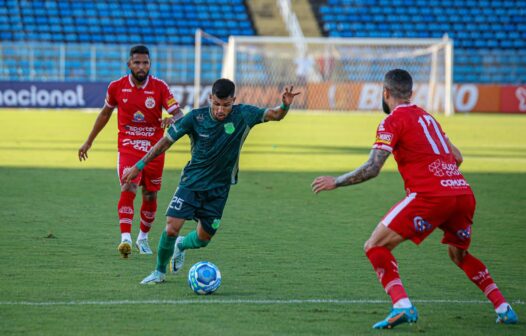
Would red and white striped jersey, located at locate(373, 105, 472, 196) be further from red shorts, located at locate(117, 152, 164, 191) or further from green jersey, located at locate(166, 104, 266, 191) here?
red shorts, located at locate(117, 152, 164, 191)

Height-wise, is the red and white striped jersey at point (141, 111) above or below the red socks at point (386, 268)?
above

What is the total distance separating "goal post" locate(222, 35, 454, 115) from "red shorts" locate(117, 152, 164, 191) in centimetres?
2821

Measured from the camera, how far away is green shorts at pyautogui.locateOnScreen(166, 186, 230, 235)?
7.94 meters

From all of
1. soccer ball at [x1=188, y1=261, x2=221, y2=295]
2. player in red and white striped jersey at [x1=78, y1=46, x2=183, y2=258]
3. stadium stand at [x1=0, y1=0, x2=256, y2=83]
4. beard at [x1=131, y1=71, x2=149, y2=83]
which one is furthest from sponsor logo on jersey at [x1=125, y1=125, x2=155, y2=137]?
stadium stand at [x1=0, y1=0, x2=256, y2=83]

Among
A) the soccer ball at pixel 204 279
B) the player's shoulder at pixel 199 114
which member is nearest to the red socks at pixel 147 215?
the player's shoulder at pixel 199 114

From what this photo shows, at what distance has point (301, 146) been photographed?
23.9 meters

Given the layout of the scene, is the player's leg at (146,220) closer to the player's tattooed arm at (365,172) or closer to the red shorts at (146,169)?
the red shorts at (146,169)

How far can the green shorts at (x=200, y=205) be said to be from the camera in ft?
26.1

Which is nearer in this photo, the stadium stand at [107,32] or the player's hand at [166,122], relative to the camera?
the player's hand at [166,122]

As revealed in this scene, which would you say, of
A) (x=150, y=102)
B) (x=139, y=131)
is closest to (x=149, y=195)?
(x=139, y=131)

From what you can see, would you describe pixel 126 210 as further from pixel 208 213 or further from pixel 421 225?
pixel 421 225

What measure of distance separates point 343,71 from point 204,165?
32.4m

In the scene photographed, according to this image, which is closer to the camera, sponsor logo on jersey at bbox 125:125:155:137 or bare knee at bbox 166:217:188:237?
bare knee at bbox 166:217:188:237

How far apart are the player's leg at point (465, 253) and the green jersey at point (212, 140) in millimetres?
1969
